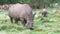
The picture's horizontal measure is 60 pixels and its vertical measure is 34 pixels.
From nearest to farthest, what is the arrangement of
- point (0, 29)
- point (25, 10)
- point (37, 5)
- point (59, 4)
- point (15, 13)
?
point (0, 29) → point (25, 10) → point (15, 13) → point (37, 5) → point (59, 4)

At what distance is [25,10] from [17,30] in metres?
1.76

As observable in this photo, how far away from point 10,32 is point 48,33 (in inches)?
66.4

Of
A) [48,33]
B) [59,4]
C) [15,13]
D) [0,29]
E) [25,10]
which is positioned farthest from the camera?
[59,4]

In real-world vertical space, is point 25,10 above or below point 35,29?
above

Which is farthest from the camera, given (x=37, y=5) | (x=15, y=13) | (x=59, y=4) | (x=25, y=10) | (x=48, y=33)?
(x=59, y=4)

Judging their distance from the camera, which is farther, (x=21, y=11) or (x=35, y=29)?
(x=21, y=11)

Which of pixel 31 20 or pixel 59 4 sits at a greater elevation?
pixel 31 20

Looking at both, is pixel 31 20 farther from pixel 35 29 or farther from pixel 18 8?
pixel 18 8

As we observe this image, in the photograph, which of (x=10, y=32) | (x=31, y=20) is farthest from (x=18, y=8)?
(x=10, y=32)

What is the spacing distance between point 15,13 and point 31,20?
6.33ft

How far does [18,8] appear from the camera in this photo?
13422 millimetres

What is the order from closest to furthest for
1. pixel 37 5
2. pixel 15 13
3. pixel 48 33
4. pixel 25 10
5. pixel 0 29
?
1. pixel 48 33
2. pixel 0 29
3. pixel 25 10
4. pixel 15 13
5. pixel 37 5

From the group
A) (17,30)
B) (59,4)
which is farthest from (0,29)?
(59,4)

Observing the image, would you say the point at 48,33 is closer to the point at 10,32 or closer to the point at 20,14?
the point at 10,32
